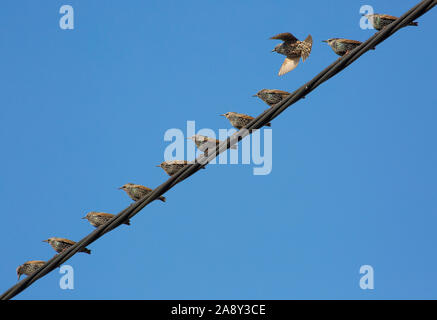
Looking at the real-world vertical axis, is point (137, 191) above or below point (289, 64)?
below

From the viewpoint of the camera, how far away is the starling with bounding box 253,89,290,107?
7.61 m

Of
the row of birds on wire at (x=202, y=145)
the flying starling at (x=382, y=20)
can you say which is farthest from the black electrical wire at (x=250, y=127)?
the flying starling at (x=382, y=20)

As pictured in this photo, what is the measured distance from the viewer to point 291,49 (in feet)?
29.2

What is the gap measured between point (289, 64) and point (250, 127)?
2.14 metres

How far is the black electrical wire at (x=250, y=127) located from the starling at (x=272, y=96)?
38 cm

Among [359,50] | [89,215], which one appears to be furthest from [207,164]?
[359,50]

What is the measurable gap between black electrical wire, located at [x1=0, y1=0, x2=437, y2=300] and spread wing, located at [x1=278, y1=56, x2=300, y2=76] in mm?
1787

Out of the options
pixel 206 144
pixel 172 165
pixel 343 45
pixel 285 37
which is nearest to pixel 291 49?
pixel 285 37

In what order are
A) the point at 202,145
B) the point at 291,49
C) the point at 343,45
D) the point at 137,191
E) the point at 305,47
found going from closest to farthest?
the point at 343,45, the point at 137,191, the point at 202,145, the point at 305,47, the point at 291,49

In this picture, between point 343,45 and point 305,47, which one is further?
point 305,47

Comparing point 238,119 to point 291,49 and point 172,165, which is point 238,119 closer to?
point 172,165

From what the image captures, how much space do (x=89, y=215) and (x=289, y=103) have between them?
3215mm

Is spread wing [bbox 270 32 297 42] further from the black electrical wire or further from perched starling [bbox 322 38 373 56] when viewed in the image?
the black electrical wire
